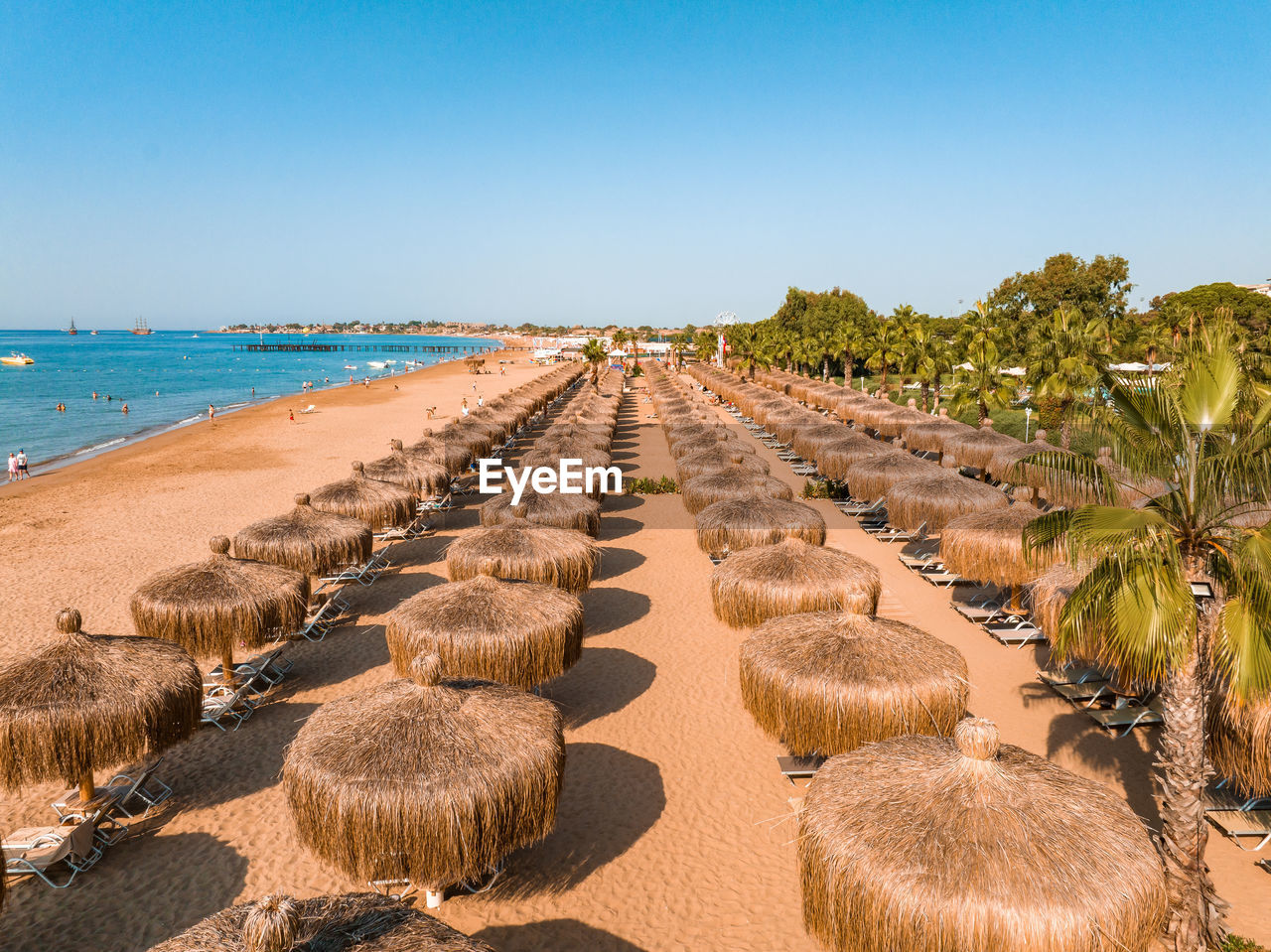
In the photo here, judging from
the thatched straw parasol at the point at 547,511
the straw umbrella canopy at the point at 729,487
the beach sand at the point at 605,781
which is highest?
the straw umbrella canopy at the point at 729,487

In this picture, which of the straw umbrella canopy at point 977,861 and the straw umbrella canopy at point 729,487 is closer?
the straw umbrella canopy at point 977,861

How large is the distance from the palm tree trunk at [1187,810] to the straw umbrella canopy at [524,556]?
24.2 ft

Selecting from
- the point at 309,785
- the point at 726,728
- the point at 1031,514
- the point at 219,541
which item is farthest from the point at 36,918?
the point at 1031,514

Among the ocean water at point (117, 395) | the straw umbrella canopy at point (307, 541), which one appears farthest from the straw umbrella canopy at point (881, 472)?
the ocean water at point (117, 395)

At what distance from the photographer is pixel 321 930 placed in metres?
3.29

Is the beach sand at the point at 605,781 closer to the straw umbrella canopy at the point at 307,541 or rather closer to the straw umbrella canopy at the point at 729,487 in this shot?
the straw umbrella canopy at the point at 307,541

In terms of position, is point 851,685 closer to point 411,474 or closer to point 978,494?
point 978,494

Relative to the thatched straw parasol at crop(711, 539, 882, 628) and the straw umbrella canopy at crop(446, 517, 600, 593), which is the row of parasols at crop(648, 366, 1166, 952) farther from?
the straw umbrella canopy at crop(446, 517, 600, 593)

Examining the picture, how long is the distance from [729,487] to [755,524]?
8.17 ft

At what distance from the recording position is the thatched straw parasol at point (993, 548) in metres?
10.8

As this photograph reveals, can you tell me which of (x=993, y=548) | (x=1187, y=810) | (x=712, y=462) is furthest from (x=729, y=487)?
(x=1187, y=810)

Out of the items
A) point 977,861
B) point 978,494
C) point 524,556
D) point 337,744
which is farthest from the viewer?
point 978,494

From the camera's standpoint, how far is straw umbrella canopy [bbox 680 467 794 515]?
14109mm

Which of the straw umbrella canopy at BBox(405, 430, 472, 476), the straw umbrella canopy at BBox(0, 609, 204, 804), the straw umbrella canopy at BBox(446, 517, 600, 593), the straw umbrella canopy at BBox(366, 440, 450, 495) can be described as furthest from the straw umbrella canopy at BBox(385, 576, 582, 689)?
the straw umbrella canopy at BBox(405, 430, 472, 476)
